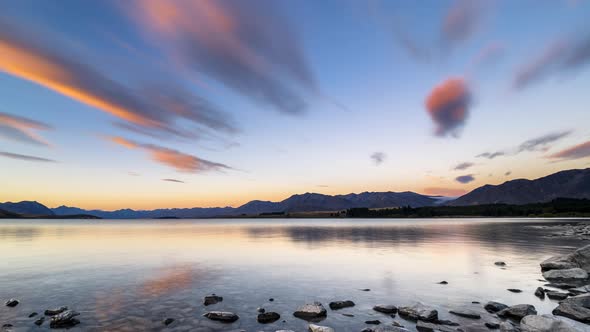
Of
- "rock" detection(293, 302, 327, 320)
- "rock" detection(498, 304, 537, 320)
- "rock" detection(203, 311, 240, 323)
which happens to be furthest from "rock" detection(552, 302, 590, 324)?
"rock" detection(203, 311, 240, 323)

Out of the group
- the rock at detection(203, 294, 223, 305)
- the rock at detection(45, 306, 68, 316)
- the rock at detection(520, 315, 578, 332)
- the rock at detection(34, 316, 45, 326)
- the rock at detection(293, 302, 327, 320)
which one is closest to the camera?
the rock at detection(520, 315, 578, 332)

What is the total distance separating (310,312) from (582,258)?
30.3 meters

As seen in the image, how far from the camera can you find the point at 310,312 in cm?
1972

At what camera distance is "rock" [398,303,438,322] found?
1848 centimetres

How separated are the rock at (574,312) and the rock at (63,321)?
91.8ft

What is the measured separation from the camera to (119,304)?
74.7 ft

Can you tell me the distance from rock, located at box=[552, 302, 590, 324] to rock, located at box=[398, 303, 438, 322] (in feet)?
23.3

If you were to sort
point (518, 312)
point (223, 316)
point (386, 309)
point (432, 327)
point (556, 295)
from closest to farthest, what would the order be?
point (432, 327)
point (518, 312)
point (223, 316)
point (386, 309)
point (556, 295)

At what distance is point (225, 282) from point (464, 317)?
20.8 metres

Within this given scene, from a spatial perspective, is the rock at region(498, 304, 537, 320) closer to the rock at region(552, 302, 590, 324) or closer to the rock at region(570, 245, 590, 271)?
the rock at region(552, 302, 590, 324)

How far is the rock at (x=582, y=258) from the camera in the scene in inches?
1230

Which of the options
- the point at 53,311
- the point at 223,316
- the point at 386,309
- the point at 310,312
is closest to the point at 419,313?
the point at 386,309

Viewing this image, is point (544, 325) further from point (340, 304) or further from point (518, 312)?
point (340, 304)

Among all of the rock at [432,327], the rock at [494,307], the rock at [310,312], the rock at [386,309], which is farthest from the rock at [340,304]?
the rock at [494,307]
